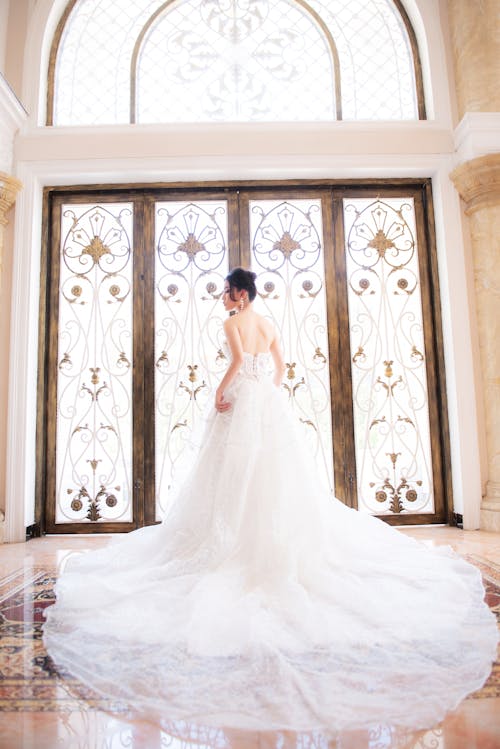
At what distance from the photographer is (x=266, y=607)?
2.10 metres

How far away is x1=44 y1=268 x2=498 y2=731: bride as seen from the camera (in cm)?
153

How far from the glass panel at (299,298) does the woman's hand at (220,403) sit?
1.80 metres

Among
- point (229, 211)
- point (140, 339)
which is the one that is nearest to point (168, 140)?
point (229, 211)

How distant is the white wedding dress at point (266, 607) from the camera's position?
153 centimetres

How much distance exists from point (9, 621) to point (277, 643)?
4.48 ft

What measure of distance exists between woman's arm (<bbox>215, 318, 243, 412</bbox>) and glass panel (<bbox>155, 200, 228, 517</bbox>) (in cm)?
167

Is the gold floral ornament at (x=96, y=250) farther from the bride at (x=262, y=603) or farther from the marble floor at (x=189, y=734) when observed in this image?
the marble floor at (x=189, y=734)

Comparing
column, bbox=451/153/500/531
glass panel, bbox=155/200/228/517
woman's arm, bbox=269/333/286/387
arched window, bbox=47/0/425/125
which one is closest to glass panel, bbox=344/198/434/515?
column, bbox=451/153/500/531

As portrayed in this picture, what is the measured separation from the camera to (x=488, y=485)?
4.54 meters

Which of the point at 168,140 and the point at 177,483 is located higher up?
the point at 168,140

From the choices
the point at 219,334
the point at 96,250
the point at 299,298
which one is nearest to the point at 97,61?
the point at 96,250

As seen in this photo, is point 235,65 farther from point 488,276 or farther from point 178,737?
point 178,737

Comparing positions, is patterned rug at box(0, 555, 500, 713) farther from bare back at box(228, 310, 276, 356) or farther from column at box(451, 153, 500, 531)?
column at box(451, 153, 500, 531)

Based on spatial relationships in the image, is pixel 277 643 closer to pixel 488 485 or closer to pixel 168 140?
pixel 488 485
